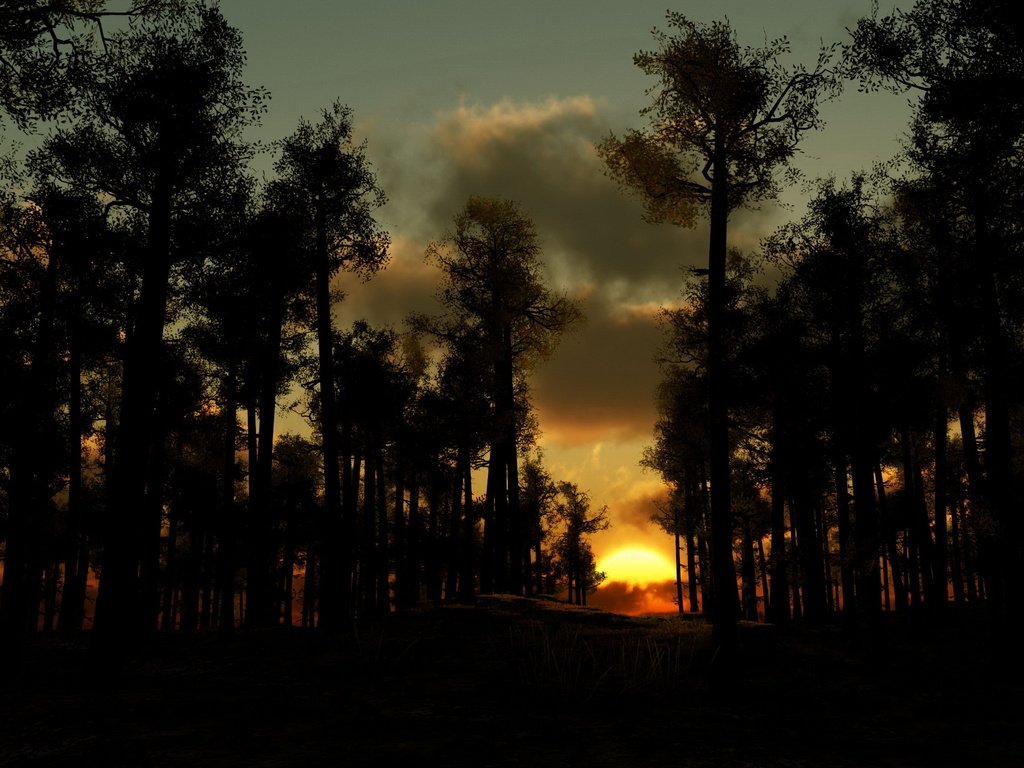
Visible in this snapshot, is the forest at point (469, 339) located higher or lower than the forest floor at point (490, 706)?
higher

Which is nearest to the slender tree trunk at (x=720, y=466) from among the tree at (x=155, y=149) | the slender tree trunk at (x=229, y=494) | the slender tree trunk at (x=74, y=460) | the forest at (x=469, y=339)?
the forest at (x=469, y=339)

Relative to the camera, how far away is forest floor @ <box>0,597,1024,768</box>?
6590 millimetres

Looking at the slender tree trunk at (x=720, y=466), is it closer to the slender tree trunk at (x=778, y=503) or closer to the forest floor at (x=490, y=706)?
the forest floor at (x=490, y=706)

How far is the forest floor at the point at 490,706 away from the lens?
6590mm

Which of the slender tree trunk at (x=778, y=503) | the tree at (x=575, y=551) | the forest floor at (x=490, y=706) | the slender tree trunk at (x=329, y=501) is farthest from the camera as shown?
the tree at (x=575, y=551)

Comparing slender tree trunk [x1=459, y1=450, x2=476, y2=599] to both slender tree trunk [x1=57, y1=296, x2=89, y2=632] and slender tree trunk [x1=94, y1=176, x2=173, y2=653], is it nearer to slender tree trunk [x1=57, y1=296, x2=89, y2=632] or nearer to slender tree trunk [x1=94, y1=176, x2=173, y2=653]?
slender tree trunk [x1=57, y1=296, x2=89, y2=632]

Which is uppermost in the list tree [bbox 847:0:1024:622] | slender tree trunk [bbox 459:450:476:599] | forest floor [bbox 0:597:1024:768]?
tree [bbox 847:0:1024:622]

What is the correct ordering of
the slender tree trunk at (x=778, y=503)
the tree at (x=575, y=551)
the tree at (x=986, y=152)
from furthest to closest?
the tree at (x=575, y=551) < the slender tree trunk at (x=778, y=503) < the tree at (x=986, y=152)

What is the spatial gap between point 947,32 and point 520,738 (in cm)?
1085

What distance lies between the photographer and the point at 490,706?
8812 mm

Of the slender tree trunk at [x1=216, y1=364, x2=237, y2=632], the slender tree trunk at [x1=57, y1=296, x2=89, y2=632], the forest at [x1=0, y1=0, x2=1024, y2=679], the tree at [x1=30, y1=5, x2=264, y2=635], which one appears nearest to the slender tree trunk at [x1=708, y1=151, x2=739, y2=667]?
the forest at [x1=0, y1=0, x2=1024, y2=679]

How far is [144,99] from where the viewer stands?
12008mm

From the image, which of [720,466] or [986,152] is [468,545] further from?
[986,152]

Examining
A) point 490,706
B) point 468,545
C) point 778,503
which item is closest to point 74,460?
point 468,545
